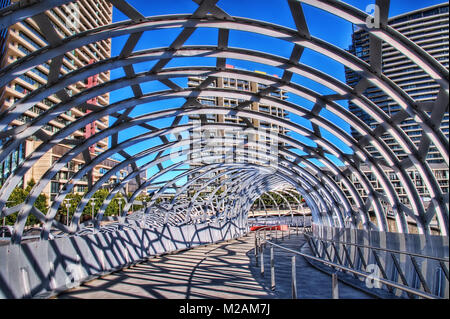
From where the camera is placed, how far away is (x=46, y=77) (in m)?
63.1

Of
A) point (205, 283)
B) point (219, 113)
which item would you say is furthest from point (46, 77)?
point (205, 283)

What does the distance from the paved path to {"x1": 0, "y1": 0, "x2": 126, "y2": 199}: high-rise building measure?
42.0 meters

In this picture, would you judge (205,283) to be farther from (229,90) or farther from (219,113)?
(219,113)

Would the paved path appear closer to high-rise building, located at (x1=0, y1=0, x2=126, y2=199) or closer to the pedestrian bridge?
the pedestrian bridge

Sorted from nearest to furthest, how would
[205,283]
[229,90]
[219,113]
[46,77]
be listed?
[205,283] → [229,90] → [219,113] → [46,77]

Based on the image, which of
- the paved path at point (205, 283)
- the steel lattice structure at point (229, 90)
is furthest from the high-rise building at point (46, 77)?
the paved path at point (205, 283)

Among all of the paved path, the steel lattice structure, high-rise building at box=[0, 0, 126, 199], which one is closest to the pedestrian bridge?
the steel lattice structure

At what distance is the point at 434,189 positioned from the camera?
10453mm

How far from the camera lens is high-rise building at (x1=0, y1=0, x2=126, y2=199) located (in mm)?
54219

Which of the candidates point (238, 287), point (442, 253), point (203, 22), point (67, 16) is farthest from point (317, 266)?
point (67, 16)

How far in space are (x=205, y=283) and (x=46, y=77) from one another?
210ft

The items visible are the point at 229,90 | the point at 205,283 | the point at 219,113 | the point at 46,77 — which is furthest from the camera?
the point at 46,77

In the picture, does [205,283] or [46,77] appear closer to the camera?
[205,283]

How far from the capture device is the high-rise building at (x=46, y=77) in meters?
54.2
